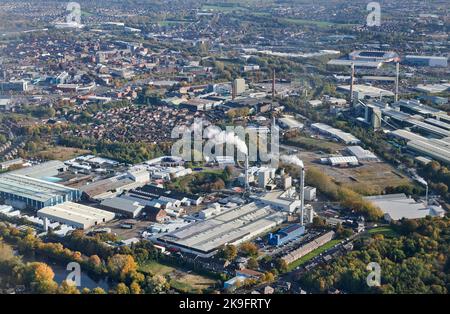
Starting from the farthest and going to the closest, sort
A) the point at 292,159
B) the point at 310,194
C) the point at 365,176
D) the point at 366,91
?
A: the point at 366,91 < the point at 292,159 < the point at 365,176 < the point at 310,194

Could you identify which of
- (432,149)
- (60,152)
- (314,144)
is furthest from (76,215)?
(432,149)

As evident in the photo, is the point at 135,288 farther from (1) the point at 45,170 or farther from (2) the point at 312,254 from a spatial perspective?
(1) the point at 45,170

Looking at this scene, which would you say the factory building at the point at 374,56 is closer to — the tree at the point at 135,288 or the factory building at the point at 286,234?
the factory building at the point at 286,234

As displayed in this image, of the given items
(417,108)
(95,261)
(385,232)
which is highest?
(417,108)

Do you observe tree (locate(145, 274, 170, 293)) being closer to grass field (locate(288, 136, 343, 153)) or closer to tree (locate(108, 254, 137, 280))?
tree (locate(108, 254, 137, 280))

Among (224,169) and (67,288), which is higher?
(67,288)

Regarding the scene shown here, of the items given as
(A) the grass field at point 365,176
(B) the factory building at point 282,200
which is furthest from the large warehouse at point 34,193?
(A) the grass field at point 365,176
